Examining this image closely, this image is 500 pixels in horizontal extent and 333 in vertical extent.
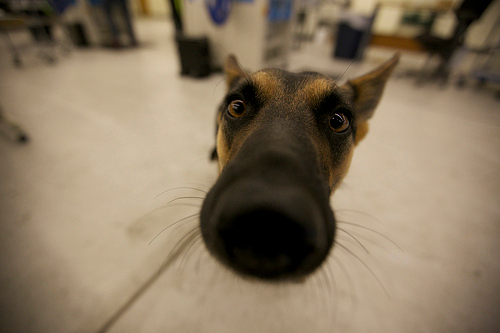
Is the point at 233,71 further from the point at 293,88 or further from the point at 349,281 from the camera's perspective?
the point at 349,281

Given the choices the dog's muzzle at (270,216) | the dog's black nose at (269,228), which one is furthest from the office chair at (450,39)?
the dog's black nose at (269,228)

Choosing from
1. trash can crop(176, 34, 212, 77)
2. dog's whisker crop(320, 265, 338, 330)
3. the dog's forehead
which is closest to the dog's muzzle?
the dog's forehead

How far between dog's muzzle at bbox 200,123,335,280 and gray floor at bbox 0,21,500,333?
0.81m

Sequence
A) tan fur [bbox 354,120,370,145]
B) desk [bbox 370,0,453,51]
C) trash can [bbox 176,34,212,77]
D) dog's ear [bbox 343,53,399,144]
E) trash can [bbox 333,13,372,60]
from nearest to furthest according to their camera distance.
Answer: dog's ear [bbox 343,53,399,144] < tan fur [bbox 354,120,370,145] < trash can [bbox 176,34,212,77] < trash can [bbox 333,13,372,60] < desk [bbox 370,0,453,51]

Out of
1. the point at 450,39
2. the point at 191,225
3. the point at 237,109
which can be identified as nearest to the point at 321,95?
the point at 237,109

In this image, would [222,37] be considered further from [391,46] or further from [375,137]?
[391,46]

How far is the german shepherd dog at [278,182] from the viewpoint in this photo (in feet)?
2.58

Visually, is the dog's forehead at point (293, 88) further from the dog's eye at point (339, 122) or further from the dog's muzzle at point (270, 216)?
the dog's muzzle at point (270, 216)

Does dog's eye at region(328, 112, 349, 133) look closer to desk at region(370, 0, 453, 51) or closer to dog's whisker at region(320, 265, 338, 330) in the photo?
dog's whisker at region(320, 265, 338, 330)

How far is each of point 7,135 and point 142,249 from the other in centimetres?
361

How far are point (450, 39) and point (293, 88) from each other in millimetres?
8646

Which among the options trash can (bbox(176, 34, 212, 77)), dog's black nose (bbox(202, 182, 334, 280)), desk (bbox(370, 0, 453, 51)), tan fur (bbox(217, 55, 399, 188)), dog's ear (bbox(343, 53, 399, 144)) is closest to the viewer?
dog's black nose (bbox(202, 182, 334, 280))

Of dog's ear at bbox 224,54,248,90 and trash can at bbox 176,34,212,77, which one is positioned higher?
dog's ear at bbox 224,54,248,90

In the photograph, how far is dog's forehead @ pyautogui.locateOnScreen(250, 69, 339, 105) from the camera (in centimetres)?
144
